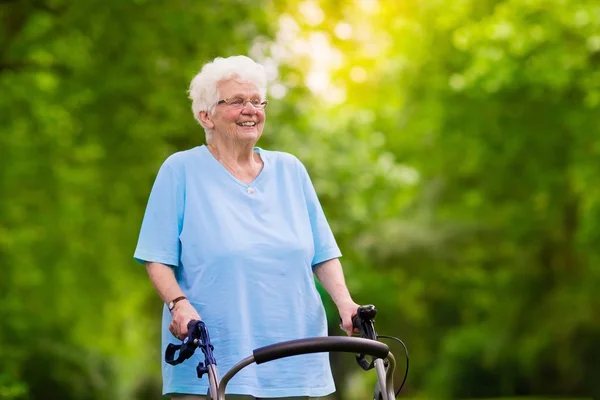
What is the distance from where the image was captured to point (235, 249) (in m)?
3.95

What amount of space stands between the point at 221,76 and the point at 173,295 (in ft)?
2.62

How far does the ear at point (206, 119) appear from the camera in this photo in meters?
4.19

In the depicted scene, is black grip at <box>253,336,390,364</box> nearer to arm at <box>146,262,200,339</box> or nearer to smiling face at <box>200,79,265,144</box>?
arm at <box>146,262,200,339</box>

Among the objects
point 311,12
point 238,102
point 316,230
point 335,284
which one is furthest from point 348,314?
point 311,12

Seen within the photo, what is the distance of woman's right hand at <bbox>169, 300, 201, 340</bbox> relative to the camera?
3.77 m

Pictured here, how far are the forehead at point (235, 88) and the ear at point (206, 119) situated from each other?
11 cm

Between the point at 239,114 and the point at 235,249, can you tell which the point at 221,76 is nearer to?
the point at 239,114

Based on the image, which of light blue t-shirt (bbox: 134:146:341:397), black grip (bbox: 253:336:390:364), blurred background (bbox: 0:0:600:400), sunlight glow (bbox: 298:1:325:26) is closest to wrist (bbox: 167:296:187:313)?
light blue t-shirt (bbox: 134:146:341:397)

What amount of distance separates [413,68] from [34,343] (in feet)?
35.2

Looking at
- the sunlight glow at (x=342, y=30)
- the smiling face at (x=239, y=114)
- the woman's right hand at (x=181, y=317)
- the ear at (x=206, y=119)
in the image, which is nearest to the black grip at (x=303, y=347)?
the woman's right hand at (x=181, y=317)

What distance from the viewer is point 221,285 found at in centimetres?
395

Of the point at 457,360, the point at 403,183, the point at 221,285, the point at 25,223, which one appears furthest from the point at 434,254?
the point at 221,285

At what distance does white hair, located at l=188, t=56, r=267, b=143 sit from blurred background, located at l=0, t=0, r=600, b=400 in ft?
19.3

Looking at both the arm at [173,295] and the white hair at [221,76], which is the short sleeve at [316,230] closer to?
the white hair at [221,76]
